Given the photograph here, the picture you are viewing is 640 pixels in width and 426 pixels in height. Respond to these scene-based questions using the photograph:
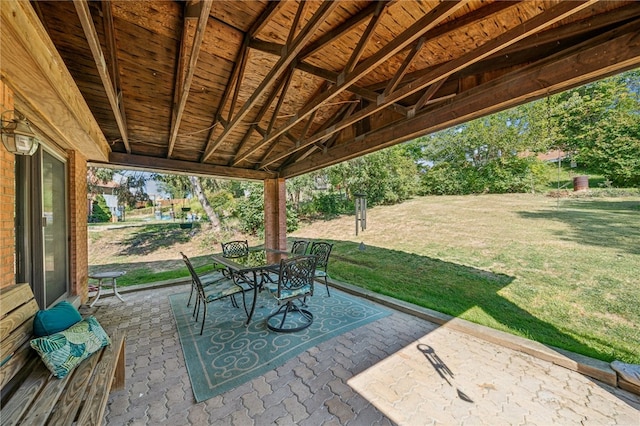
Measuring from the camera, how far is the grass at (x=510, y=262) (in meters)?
2.97

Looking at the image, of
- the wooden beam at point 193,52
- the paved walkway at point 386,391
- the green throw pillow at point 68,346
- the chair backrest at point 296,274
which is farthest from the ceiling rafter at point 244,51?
the paved walkway at point 386,391

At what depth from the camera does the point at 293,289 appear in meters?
3.10

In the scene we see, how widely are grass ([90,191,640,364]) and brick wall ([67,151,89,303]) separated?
1.84 m

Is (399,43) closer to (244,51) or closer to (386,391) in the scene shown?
(244,51)

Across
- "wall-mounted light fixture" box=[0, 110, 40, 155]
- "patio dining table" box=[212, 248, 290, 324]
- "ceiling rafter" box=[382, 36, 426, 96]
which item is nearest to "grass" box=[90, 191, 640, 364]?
"patio dining table" box=[212, 248, 290, 324]

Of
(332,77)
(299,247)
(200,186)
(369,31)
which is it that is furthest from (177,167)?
(200,186)

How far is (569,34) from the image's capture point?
1.81 m

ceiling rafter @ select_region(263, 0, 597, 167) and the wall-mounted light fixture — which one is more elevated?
ceiling rafter @ select_region(263, 0, 597, 167)

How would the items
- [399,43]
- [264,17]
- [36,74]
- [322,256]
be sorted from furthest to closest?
1. [322,256]
2. [264,17]
3. [399,43]
4. [36,74]

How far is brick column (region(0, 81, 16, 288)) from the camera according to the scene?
5.63 feet

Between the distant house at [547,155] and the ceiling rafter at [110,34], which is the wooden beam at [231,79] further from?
the distant house at [547,155]

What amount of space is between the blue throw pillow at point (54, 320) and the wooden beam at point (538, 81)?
4.11 metres

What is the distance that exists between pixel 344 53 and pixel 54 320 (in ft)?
12.5

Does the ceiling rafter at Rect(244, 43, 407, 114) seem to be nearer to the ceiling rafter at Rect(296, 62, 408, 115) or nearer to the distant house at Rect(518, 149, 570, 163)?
the ceiling rafter at Rect(296, 62, 408, 115)
